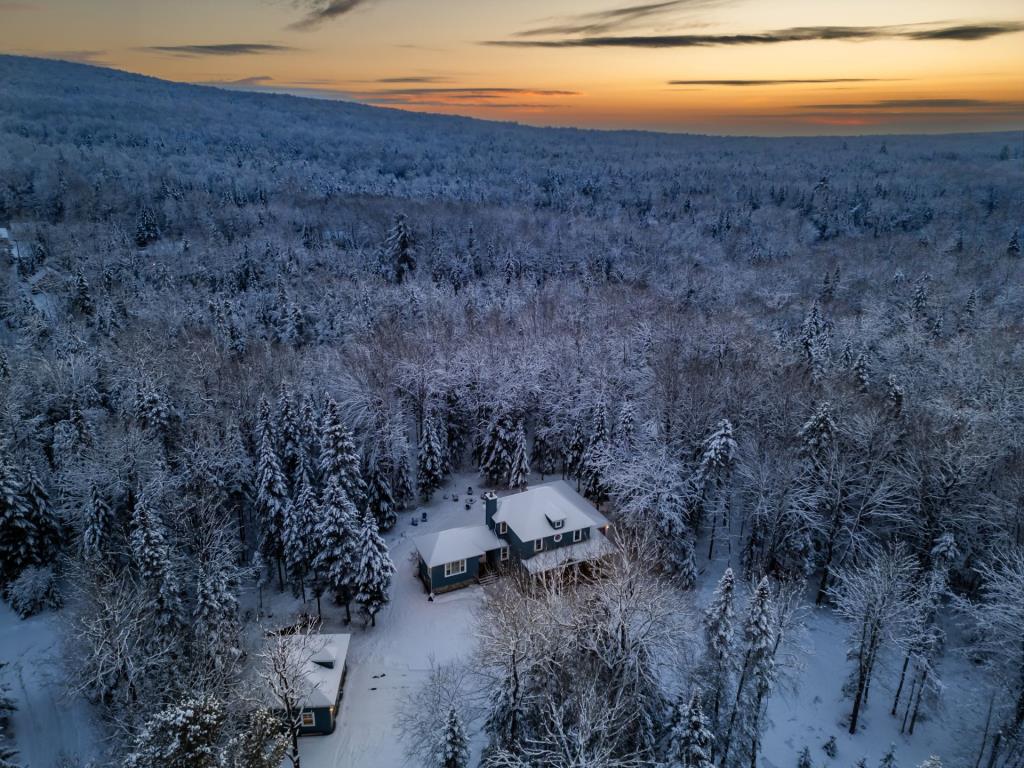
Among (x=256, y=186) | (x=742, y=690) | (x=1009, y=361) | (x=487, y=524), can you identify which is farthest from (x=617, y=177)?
(x=742, y=690)

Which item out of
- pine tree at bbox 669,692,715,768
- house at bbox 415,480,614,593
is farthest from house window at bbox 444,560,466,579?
pine tree at bbox 669,692,715,768

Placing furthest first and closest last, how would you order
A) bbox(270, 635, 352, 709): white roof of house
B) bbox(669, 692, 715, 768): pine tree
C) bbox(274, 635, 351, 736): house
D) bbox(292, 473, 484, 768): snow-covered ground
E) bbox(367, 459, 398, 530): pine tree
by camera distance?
bbox(367, 459, 398, 530): pine tree, bbox(274, 635, 351, 736): house, bbox(270, 635, 352, 709): white roof of house, bbox(292, 473, 484, 768): snow-covered ground, bbox(669, 692, 715, 768): pine tree

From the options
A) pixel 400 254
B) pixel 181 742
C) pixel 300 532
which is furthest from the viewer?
pixel 400 254

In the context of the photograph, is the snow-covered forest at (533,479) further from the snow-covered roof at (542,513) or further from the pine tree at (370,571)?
the snow-covered roof at (542,513)

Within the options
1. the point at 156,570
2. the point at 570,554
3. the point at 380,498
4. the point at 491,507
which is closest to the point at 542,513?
the point at 570,554

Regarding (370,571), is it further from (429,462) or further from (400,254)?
(400,254)

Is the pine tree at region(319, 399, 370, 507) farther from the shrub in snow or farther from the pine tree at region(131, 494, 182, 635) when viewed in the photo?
the shrub in snow
